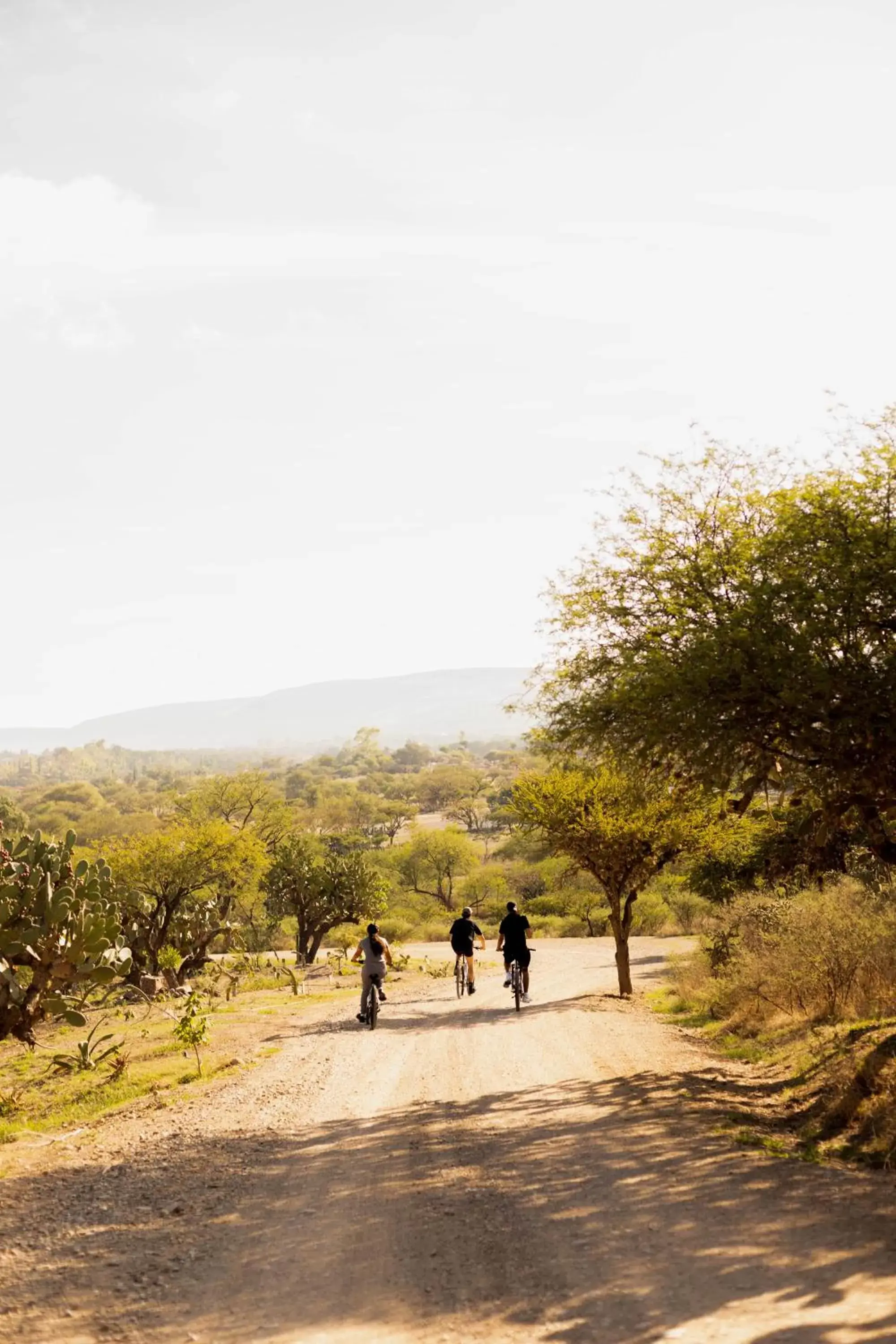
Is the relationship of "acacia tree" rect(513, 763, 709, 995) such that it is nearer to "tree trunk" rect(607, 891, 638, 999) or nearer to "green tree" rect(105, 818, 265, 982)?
"tree trunk" rect(607, 891, 638, 999)

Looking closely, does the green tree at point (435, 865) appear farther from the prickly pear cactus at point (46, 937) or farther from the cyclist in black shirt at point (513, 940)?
the prickly pear cactus at point (46, 937)

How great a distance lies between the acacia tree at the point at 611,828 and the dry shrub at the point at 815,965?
2798mm

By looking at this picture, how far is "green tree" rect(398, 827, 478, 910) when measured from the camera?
6619 centimetres

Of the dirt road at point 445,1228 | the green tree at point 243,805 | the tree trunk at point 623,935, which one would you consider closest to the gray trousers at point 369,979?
the dirt road at point 445,1228

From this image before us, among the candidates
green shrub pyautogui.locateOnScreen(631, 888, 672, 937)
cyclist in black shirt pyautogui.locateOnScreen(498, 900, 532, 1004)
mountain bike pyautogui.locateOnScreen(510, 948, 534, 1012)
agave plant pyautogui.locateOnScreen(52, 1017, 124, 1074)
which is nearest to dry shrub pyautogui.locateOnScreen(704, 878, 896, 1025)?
mountain bike pyautogui.locateOnScreen(510, 948, 534, 1012)

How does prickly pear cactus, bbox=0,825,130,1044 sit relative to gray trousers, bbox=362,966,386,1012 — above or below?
above

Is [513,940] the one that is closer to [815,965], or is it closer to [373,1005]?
[373,1005]

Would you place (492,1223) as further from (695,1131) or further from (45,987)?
(45,987)

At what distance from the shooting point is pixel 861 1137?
32.1 ft

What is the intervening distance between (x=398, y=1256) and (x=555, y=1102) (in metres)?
5.28

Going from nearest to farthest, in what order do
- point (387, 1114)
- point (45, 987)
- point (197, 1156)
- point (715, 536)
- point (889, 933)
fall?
point (197, 1156)
point (387, 1114)
point (715, 536)
point (45, 987)
point (889, 933)

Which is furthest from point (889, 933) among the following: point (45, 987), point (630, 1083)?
point (45, 987)

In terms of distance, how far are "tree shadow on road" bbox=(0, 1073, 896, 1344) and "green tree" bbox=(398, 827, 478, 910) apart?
186 ft

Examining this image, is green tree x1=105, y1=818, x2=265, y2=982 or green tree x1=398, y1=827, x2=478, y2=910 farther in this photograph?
green tree x1=398, y1=827, x2=478, y2=910
